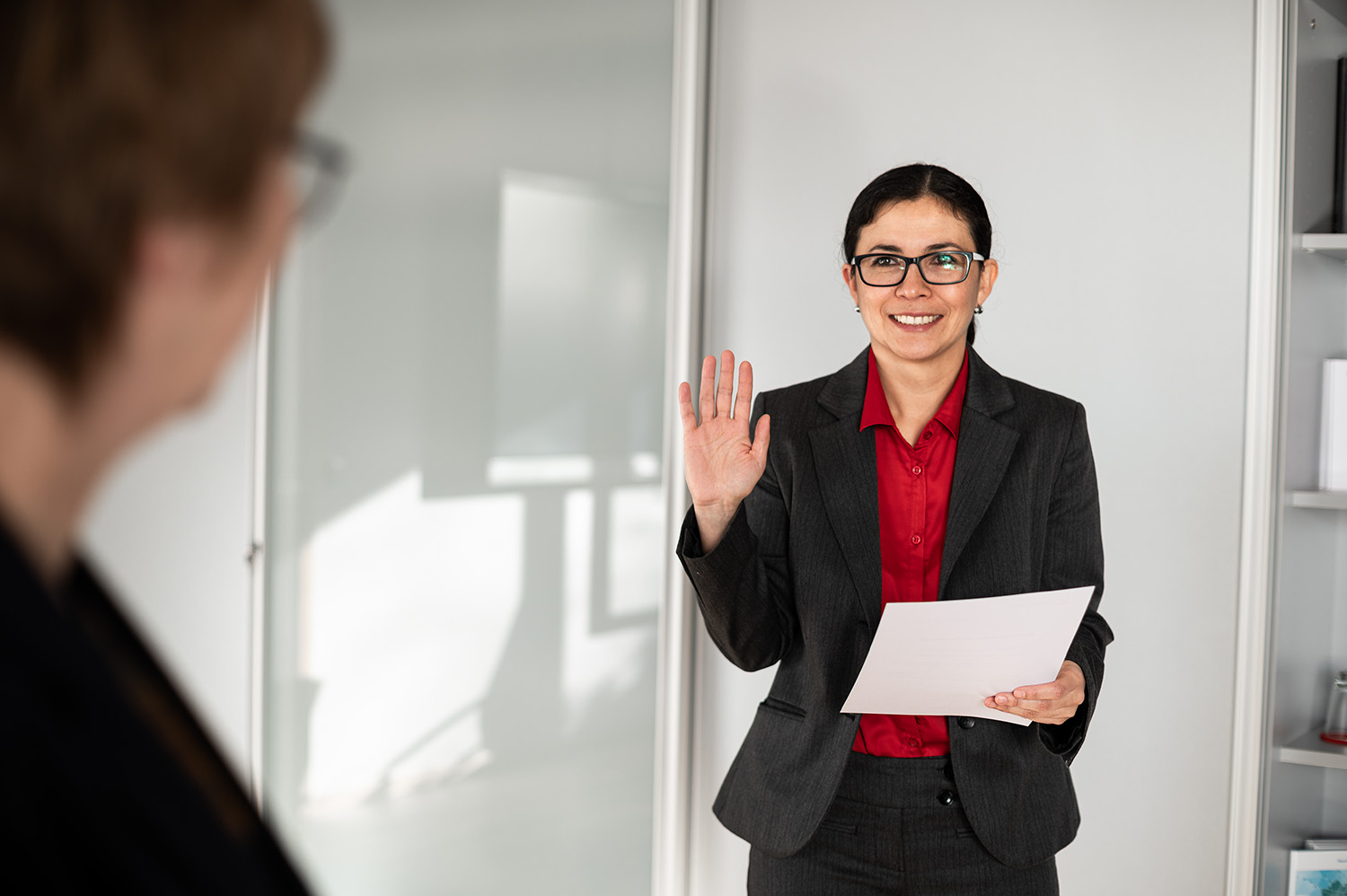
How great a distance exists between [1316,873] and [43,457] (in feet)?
7.75

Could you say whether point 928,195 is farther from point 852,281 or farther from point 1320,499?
point 1320,499

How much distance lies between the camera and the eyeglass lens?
5.42 feet

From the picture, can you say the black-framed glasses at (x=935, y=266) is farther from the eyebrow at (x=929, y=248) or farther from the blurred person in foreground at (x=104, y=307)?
the blurred person in foreground at (x=104, y=307)

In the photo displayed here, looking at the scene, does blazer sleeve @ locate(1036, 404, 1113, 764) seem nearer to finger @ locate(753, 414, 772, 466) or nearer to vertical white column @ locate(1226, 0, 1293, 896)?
finger @ locate(753, 414, 772, 466)

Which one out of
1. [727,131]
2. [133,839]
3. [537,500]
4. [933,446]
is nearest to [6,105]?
[133,839]

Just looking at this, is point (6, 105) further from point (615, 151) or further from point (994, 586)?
point (615, 151)

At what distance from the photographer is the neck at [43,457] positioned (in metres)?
0.44

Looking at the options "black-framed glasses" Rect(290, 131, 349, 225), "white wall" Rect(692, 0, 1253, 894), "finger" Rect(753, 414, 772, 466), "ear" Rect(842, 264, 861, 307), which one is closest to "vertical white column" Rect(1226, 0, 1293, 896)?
"white wall" Rect(692, 0, 1253, 894)

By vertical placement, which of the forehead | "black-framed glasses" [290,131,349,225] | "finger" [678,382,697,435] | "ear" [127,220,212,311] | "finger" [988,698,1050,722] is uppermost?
the forehead

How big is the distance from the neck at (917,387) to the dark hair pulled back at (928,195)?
195mm

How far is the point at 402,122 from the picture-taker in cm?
194

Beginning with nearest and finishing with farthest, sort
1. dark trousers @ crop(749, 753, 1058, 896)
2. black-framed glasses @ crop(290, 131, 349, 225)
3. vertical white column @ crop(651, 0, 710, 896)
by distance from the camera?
black-framed glasses @ crop(290, 131, 349, 225), dark trousers @ crop(749, 753, 1058, 896), vertical white column @ crop(651, 0, 710, 896)

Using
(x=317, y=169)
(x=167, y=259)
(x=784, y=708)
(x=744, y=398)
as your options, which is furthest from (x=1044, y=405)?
(x=167, y=259)

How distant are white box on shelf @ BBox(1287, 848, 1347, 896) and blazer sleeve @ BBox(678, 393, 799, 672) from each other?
46.3 inches
